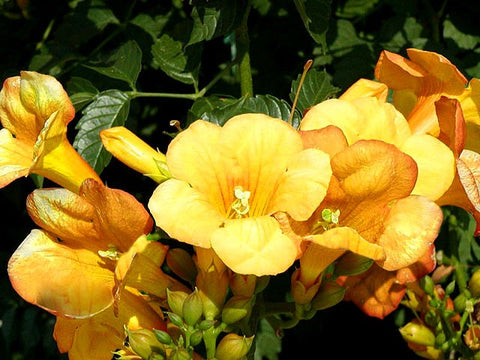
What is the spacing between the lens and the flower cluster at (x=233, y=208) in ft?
5.86

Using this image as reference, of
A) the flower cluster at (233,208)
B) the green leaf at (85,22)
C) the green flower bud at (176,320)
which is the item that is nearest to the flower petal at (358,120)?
the flower cluster at (233,208)

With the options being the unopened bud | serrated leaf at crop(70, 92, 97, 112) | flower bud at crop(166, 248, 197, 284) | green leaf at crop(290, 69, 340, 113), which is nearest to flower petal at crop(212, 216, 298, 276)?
flower bud at crop(166, 248, 197, 284)

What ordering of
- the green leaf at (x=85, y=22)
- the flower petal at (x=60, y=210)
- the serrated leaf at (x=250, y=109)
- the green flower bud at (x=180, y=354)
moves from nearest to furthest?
the green flower bud at (x=180, y=354), the flower petal at (x=60, y=210), the serrated leaf at (x=250, y=109), the green leaf at (x=85, y=22)

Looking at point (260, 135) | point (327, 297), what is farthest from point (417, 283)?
point (260, 135)

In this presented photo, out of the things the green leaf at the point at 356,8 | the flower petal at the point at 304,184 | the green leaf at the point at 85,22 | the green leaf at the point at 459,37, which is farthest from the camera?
the green leaf at the point at 356,8

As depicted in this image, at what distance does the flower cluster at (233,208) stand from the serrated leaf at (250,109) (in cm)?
26

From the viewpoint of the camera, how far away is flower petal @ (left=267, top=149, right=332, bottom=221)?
178 cm

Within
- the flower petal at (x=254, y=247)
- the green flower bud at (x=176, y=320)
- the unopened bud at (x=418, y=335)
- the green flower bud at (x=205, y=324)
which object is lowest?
the unopened bud at (x=418, y=335)

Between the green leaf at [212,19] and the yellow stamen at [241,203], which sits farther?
the green leaf at [212,19]

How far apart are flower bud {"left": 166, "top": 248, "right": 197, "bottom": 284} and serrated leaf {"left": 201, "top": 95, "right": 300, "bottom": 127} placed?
44 cm

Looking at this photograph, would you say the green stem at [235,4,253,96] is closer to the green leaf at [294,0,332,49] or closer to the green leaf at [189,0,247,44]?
the green leaf at [189,0,247,44]

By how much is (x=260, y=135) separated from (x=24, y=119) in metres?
0.77

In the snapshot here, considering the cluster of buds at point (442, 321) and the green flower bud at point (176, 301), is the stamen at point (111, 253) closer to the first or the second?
the green flower bud at point (176, 301)

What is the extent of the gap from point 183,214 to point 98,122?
0.99 meters
